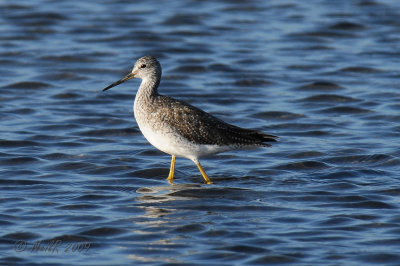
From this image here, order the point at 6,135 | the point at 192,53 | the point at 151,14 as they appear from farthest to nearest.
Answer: the point at 151,14 → the point at 192,53 → the point at 6,135

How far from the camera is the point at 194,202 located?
12641 mm

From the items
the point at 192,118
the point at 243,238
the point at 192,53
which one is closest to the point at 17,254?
the point at 243,238

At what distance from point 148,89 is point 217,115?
4.32 meters

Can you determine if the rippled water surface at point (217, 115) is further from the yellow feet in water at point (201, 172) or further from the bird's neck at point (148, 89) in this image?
the bird's neck at point (148, 89)

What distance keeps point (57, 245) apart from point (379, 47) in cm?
1487

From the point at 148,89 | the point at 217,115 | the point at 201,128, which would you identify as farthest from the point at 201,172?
the point at 217,115

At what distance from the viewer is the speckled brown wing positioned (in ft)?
43.9

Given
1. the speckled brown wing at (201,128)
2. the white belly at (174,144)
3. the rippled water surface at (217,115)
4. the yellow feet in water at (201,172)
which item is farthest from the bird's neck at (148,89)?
the rippled water surface at (217,115)

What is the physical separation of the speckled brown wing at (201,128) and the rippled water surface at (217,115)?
2.36 feet

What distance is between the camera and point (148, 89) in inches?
551

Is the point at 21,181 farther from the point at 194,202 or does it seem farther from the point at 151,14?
the point at 151,14

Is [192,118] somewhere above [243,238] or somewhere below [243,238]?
above

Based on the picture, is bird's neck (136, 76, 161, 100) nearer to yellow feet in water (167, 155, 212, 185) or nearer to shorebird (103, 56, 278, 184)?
shorebird (103, 56, 278, 184)

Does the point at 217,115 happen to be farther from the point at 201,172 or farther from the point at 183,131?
the point at 183,131
